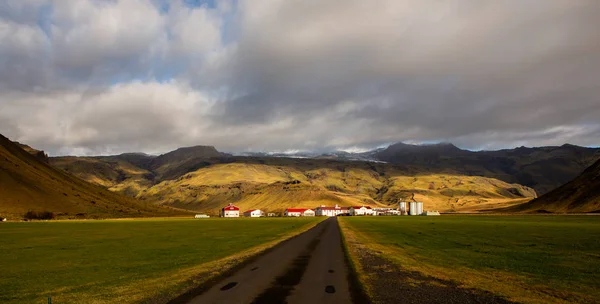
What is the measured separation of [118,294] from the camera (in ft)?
62.1

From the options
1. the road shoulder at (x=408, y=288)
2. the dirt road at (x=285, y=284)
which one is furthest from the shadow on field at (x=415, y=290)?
the dirt road at (x=285, y=284)

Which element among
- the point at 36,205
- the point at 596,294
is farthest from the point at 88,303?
the point at 36,205

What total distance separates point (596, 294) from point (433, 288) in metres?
8.18

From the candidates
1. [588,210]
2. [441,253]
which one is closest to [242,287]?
[441,253]

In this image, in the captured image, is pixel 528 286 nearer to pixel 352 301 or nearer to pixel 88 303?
pixel 352 301

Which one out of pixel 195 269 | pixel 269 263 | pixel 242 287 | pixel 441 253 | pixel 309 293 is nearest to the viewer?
pixel 309 293

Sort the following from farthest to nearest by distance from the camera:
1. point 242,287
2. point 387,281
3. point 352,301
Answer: point 387,281, point 242,287, point 352,301

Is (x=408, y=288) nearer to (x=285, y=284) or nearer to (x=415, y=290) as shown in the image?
(x=415, y=290)

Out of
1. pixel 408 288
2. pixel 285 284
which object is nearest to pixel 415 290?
pixel 408 288

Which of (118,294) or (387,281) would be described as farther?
(387,281)

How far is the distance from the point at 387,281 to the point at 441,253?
57.0 ft

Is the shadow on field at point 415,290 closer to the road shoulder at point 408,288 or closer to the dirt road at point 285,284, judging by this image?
the road shoulder at point 408,288

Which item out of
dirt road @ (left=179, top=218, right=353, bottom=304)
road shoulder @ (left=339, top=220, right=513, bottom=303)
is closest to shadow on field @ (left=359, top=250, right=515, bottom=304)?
road shoulder @ (left=339, top=220, right=513, bottom=303)

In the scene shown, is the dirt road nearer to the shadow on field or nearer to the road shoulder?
the road shoulder
